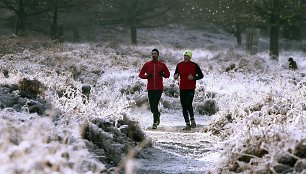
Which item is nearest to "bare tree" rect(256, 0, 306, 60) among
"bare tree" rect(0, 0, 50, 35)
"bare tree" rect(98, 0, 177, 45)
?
"bare tree" rect(98, 0, 177, 45)

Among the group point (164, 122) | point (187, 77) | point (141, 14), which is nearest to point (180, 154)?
point (187, 77)

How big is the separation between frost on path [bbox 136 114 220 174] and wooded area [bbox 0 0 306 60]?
20.5 metres

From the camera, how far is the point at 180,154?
8.22 m

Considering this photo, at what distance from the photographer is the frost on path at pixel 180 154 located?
6.98 m

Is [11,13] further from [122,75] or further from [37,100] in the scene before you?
[37,100]

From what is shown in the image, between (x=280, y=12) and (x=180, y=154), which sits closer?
(x=180, y=154)

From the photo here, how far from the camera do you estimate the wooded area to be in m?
31.0

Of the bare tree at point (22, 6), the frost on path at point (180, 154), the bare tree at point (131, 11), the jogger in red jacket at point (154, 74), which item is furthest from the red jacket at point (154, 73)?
the bare tree at point (131, 11)

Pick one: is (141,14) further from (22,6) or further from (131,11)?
(22,6)

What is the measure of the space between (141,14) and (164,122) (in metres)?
31.3

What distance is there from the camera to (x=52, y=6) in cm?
3756

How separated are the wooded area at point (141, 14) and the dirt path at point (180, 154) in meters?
20.4

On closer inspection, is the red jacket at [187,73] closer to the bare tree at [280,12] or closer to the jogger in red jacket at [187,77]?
the jogger in red jacket at [187,77]

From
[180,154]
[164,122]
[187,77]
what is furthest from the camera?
[164,122]
